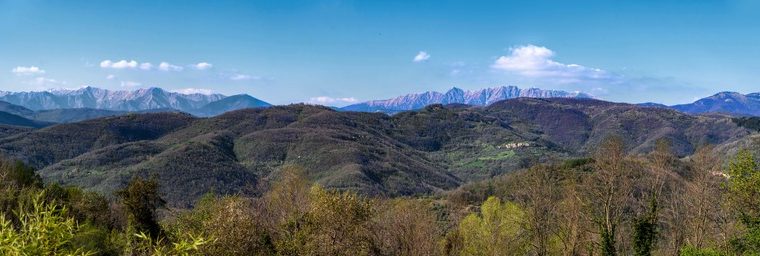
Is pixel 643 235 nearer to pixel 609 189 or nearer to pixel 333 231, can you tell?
pixel 609 189

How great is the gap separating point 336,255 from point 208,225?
669 cm

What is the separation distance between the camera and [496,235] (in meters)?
48.3

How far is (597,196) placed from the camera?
43.0 metres

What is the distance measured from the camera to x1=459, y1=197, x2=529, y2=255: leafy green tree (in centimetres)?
4772

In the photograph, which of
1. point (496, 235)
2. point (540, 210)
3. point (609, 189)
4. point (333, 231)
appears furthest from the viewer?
point (496, 235)

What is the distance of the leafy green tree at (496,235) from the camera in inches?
1879

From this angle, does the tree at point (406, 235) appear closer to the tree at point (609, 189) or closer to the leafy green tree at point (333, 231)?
the leafy green tree at point (333, 231)

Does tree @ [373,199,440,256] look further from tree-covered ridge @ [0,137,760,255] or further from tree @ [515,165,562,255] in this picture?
tree @ [515,165,562,255]

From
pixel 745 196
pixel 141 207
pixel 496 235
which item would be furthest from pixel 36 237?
pixel 496 235

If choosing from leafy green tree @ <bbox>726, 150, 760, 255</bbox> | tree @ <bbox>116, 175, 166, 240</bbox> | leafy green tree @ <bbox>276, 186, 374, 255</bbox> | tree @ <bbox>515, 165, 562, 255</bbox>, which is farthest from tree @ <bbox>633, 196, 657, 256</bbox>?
tree @ <bbox>116, 175, 166, 240</bbox>

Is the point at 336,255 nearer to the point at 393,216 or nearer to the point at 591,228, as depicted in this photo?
the point at 393,216

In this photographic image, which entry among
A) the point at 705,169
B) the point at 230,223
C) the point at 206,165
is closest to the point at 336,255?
the point at 230,223

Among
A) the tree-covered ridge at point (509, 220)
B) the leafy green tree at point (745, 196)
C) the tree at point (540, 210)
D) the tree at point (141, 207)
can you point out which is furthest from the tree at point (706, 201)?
the tree at point (141, 207)

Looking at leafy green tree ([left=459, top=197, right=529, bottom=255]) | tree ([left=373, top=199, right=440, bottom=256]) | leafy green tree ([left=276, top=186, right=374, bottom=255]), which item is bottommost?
leafy green tree ([left=459, top=197, right=529, bottom=255])
